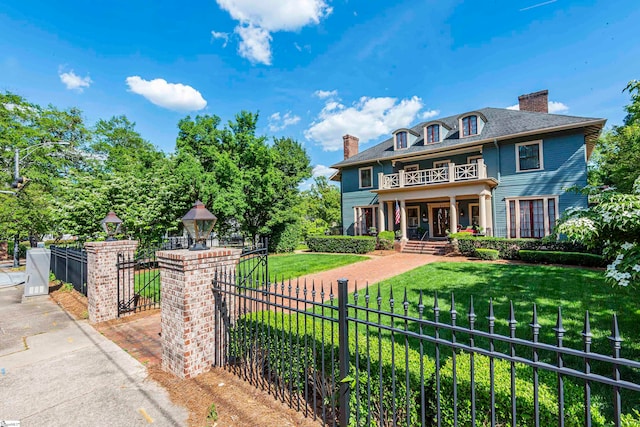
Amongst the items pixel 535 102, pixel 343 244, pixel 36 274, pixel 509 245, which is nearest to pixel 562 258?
pixel 509 245

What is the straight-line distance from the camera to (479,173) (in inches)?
612

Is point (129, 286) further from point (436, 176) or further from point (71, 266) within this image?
point (436, 176)

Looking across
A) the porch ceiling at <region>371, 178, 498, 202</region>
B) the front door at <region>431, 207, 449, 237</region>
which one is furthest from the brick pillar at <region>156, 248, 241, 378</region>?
the front door at <region>431, 207, 449, 237</region>

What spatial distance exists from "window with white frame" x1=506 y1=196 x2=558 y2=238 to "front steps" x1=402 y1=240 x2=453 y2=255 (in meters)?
3.70

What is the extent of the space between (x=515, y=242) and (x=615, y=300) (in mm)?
7695

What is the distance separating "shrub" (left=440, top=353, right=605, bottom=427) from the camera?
79.8 inches

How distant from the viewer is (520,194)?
1550 centimetres

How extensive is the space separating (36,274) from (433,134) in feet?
67.7

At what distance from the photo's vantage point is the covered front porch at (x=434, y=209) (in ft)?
52.1

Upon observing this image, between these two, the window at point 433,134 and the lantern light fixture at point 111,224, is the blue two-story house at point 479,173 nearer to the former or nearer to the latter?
the window at point 433,134

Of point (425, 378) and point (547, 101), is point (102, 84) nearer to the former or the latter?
point (425, 378)

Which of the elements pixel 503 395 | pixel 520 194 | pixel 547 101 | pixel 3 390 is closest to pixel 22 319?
pixel 3 390

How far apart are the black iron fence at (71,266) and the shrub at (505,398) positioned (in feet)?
31.6

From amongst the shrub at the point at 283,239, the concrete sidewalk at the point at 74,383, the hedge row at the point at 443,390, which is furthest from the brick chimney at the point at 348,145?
the hedge row at the point at 443,390
